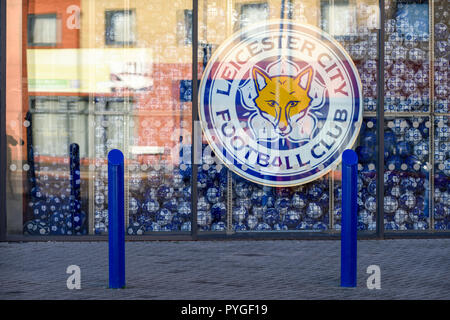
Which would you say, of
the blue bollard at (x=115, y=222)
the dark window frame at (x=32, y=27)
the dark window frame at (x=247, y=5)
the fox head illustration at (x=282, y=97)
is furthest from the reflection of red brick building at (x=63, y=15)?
the blue bollard at (x=115, y=222)

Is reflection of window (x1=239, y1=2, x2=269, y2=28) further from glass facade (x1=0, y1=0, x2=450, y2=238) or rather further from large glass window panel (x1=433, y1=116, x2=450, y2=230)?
large glass window panel (x1=433, y1=116, x2=450, y2=230)

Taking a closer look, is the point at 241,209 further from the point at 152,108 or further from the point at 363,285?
the point at 363,285

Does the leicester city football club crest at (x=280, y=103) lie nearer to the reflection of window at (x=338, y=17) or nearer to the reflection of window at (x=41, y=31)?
the reflection of window at (x=338, y=17)

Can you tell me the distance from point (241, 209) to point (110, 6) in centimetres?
324

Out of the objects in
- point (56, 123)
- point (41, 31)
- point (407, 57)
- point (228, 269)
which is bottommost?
point (228, 269)

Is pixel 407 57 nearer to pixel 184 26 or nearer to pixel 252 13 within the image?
pixel 252 13

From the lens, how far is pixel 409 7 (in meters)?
11.2

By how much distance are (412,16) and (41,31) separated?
5.01 m

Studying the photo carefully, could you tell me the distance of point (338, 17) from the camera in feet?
36.4

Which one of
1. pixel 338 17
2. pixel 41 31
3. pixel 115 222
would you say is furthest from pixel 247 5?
pixel 115 222

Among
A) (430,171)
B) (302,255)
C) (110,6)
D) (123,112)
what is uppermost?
(110,6)

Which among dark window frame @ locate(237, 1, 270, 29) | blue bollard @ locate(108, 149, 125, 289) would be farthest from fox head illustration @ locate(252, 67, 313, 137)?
blue bollard @ locate(108, 149, 125, 289)

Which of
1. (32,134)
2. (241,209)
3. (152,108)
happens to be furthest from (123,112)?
(241,209)

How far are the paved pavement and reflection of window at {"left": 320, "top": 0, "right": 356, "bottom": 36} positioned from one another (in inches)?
113
